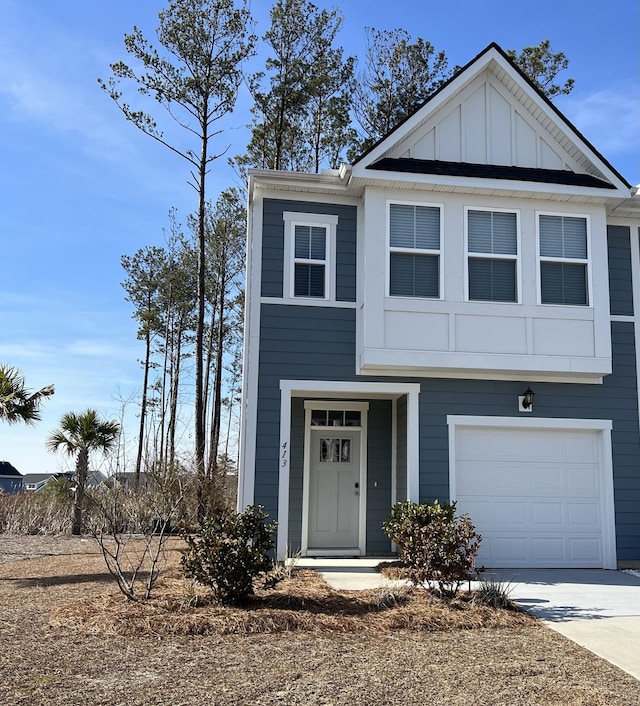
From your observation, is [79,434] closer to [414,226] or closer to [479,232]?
[414,226]

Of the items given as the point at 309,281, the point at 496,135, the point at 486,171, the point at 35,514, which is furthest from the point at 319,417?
the point at 35,514

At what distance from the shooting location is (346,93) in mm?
20125

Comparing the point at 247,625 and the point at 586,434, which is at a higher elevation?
the point at 586,434

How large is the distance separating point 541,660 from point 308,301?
6.32m

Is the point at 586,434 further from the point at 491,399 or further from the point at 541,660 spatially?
the point at 541,660

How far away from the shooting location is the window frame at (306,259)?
35.2 feet

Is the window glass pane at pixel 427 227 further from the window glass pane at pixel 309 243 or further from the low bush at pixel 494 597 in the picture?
the low bush at pixel 494 597

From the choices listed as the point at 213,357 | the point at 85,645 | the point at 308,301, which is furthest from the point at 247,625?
the point at 213,357

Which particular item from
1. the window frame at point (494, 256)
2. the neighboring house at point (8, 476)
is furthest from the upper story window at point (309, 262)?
the neighboring house at point (8, 476)

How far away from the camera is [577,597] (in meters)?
8.28

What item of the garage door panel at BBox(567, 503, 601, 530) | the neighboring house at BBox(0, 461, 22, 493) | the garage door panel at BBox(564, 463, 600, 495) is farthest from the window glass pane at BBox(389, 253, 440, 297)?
the neighboring house at BBox(0, 461, 22, 493)

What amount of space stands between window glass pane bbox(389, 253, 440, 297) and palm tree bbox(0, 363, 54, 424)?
245 inches

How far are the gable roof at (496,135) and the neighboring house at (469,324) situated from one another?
0.03m

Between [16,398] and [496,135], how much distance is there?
29.1 feet
